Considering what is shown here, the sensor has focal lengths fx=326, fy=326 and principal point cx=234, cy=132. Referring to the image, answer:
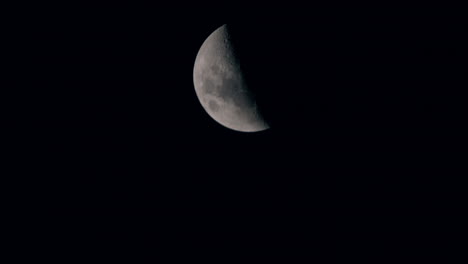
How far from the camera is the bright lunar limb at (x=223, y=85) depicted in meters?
4.04

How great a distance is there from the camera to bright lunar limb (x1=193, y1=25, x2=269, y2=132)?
13.3ft

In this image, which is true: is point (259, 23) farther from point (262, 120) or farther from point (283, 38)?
point (262, 120)

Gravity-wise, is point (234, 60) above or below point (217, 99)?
above

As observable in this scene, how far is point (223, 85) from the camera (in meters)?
4.08

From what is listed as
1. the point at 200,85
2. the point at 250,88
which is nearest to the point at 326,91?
the point at 250,88

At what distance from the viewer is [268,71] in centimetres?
386

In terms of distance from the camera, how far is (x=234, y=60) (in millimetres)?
4020

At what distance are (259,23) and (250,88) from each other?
0.77 metres

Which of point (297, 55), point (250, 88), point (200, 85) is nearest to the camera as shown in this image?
point (297, 55)

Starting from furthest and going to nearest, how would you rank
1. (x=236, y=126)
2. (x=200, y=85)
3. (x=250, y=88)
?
(x=236, y=126)
(x=200, y=85)
(x=250, y=88)

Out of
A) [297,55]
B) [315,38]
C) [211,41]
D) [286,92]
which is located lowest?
[286,92]

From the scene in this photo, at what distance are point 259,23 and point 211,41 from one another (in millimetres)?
803

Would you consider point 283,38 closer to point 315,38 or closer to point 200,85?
point 315,38

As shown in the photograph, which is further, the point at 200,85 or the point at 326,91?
the point at 200,85
